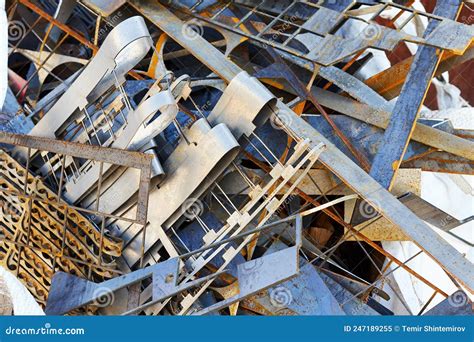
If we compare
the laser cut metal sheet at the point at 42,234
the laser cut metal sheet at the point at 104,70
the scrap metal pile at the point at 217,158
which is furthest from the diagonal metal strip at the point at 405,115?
the laser cut metal sheet at the point at 42,234

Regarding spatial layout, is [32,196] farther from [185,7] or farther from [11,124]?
[185,7]

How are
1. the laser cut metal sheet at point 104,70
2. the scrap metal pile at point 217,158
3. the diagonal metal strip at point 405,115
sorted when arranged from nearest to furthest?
the scrap metal pile at point 217,158
the laser cut metal sheet at point 104,70
the diagonal metal strip at point 405,115

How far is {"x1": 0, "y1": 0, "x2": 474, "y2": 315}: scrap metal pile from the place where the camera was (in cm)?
812

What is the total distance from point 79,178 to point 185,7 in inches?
87.3

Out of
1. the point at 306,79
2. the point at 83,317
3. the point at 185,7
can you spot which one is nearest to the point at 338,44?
the point at 306,79

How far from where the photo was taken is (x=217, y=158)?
26.6 ft

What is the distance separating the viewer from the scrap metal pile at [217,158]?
812 centimetres

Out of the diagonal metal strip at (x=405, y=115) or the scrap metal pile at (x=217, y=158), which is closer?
the scrap metal pile at (x=217, y=158)

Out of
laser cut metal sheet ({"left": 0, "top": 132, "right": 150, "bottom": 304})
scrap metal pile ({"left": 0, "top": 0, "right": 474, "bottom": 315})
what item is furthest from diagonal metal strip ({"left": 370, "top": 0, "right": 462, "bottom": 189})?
laser cut metal sheet ({"left": 0, "top": 132, "right": 150, "bottom": 304})

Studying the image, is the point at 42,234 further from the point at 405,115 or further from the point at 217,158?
the point at 405,115

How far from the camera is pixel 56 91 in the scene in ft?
31.3

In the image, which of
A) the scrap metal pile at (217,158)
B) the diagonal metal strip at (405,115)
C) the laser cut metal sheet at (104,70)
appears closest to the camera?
the scrap metal pile at (217,158)

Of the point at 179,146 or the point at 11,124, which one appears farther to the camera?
the point at 11,124

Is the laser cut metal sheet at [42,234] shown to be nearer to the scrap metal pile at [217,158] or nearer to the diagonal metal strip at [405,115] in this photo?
the scrap metal pile at [217,158]
